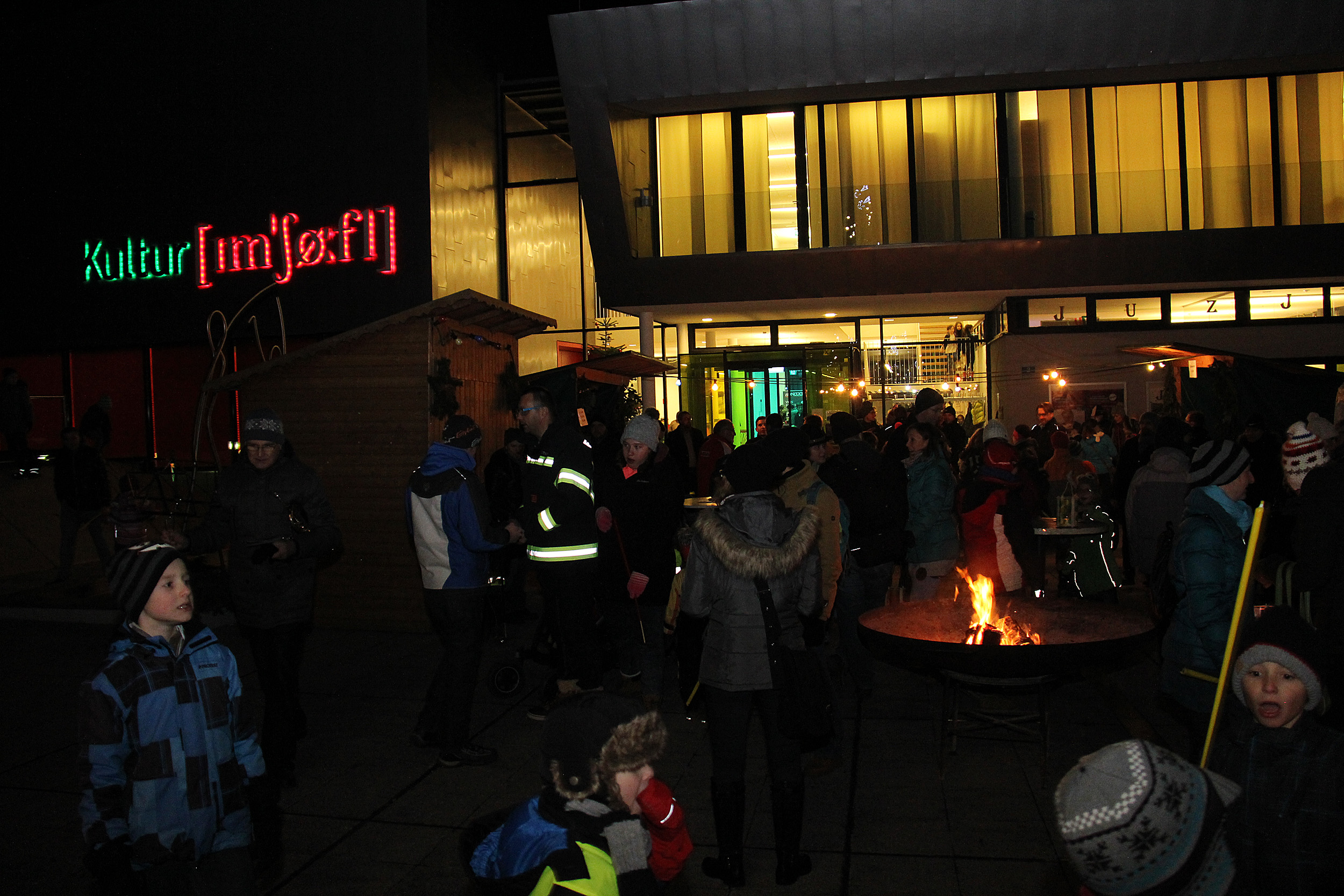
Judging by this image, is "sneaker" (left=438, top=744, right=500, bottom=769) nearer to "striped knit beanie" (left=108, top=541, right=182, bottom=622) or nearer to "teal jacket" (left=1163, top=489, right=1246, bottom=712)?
"striped knit beanie" (left=108, top=541, right=182, bottom=622)

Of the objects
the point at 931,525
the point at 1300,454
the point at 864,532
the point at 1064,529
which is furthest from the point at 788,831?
the point at 1064,529

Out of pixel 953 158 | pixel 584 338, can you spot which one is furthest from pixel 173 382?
pixel 953 158

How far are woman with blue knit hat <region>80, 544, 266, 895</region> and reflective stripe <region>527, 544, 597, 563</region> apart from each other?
289 cm

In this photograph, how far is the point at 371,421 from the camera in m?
8.90

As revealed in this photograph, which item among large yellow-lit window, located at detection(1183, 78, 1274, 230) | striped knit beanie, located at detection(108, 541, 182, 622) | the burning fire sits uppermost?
large yellow-lit window, located at detection(1183, 78, 1274, 230)

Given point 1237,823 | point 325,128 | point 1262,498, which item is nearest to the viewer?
point 1237,823

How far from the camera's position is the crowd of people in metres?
2.30

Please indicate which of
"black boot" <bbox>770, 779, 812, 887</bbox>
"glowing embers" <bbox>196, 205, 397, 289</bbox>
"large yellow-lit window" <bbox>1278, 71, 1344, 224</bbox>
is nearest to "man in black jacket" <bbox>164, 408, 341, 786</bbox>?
"black boot" <bbox>770, 779, 812, 887</bbox>

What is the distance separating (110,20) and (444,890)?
67.6 ft

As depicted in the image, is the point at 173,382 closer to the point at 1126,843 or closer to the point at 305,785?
the point at 305,785

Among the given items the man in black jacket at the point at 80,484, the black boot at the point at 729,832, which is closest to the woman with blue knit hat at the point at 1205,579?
the black boot at the point at 729,832

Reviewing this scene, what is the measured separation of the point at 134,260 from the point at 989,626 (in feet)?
63.0

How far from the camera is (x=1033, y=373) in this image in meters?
19.8

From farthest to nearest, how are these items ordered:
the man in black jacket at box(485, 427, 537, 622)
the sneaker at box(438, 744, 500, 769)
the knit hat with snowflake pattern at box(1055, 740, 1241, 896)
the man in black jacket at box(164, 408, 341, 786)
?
the man in black jacket at box(485, 427, 537, 622)
the sneaker at box(438, 744, 500, 769)
the man in black jacket at box(164, 408, 341, 786)
the knit hat with snowflake pattern at box(1055, 740, 1241, 896)
